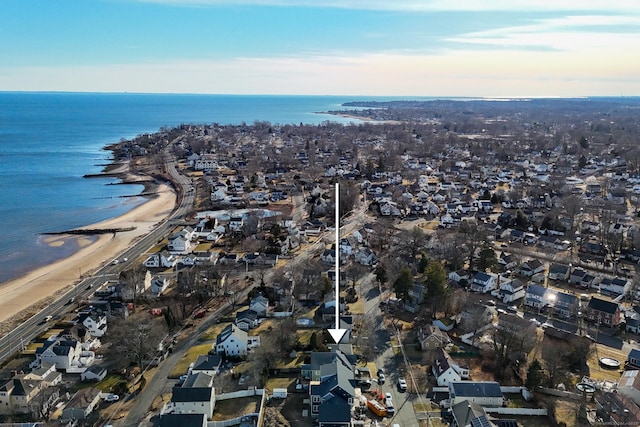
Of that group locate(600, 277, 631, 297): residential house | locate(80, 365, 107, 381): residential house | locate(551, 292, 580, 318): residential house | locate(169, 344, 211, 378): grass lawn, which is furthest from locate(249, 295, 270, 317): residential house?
locate(600, 277, 631, 297): residential house

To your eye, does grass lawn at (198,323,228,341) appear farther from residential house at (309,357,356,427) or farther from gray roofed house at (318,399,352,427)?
gray roofed house at (318,399,352,427)

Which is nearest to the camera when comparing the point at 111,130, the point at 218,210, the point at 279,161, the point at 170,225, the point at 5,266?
the point at 5,266

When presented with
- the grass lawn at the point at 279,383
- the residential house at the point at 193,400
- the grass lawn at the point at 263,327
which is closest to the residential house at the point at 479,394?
the grass lawn at the point at 279,383

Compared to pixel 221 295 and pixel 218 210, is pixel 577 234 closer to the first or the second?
pixel 221 295

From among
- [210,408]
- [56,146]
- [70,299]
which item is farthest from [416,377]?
[56,146]

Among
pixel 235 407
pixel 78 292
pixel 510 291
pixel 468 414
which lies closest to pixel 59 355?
pixel 235 407

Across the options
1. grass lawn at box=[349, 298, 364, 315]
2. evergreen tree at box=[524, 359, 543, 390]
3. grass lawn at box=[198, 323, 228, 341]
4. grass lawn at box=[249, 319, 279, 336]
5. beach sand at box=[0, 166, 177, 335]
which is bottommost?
beach sand at box=[0, 166, 177, 335]
